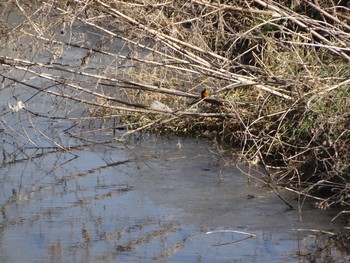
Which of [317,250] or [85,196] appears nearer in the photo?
[317,250]

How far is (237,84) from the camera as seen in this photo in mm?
7156

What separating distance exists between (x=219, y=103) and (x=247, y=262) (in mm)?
2756

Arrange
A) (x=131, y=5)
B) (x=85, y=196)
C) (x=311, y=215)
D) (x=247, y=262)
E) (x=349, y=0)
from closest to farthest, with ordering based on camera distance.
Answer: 1. (x=247, y=262)
2. (x=311, y=215)
3. (x=85, y=196)
4. (x=131, y=5)
5. (x=349, y=0)

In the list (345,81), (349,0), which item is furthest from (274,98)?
(349,0)

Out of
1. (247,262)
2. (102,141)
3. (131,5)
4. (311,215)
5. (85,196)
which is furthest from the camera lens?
(102,141)

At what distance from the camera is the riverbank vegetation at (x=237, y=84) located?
6.53 meters

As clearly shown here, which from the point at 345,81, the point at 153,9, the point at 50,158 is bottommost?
the point at 50,158

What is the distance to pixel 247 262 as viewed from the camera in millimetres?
5078

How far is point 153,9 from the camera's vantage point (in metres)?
7.07

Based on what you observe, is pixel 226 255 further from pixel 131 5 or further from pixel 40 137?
pixel 40 137

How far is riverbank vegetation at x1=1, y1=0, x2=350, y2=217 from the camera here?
653 centimetres

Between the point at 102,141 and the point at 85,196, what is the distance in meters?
1.59

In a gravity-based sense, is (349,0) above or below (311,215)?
above

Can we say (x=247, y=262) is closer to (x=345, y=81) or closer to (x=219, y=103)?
(x=345, y=81)
